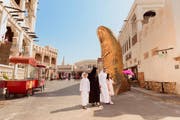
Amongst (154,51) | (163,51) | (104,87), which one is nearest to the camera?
(104,87)

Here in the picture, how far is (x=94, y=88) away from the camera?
21.2 ft

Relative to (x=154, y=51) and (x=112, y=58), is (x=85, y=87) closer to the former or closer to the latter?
(x=112, y=58)

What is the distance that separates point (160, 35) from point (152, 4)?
27.9ft

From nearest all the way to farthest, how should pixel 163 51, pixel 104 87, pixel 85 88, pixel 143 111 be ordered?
pixel 143 111 < pixel 85 88 < pixel 104 87 < pixel 163 51

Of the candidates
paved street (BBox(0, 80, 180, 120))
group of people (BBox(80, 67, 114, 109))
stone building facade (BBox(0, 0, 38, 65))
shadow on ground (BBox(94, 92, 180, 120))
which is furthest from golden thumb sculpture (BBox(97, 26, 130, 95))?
stone building facade (BBox(0, 0, 38, 65))

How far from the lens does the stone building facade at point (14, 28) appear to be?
10672mm

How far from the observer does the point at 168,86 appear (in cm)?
983

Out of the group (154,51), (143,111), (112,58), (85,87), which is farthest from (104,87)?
(154,51)

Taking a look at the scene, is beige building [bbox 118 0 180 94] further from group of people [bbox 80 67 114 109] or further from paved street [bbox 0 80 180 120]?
group of people [bbox 80 67 114 109]

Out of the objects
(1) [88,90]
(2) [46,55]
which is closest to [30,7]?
(1) [88,90]

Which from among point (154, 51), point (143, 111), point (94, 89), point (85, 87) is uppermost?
point (154, 51)

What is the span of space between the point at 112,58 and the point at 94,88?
4.13 metres

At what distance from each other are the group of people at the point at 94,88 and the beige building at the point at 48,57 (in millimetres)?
30553

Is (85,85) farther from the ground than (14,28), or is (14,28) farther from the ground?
(14,28)
